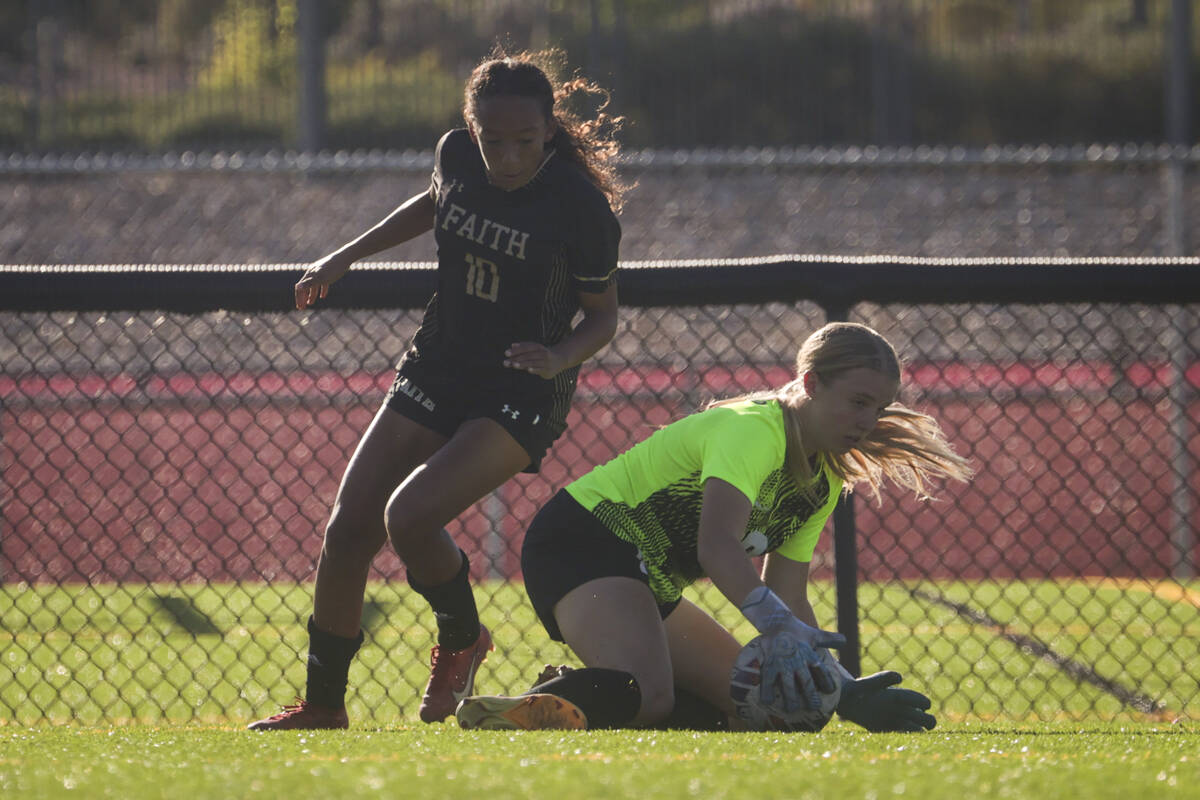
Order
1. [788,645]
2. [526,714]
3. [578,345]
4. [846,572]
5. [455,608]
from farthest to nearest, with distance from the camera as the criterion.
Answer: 1. [846,572]
2. [455,608]
3. [578,345]
4. [526,714]
5. [788,645]

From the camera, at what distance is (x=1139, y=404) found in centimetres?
884

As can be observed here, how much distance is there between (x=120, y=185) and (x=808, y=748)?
10632 mm

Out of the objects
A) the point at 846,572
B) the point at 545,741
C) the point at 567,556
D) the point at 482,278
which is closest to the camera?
the point at 545,741

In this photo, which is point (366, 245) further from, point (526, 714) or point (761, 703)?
point (761, 703)

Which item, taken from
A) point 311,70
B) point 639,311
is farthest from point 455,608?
point 311,70

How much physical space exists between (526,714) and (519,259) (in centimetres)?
112

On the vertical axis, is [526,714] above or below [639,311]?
below

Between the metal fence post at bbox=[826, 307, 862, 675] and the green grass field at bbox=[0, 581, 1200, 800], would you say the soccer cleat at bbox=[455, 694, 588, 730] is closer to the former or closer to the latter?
the green grass field at bbox=[0, 581, 1200, 800]

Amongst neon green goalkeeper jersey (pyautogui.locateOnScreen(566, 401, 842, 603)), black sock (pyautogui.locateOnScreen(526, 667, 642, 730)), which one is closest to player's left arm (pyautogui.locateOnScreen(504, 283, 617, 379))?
neon green goalkeeper jersey (pyautogui.locateOnScreen(566, 401, 842, 603))

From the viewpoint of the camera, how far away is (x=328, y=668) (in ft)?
11.9

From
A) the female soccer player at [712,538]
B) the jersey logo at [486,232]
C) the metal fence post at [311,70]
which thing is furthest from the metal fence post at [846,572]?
the metal fence post at [311,70]

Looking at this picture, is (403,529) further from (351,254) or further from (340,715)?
(351,254)

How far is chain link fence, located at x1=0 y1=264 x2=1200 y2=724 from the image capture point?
609cm

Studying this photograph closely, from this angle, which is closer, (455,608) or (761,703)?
(761,703)
